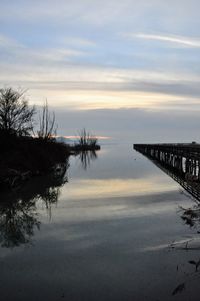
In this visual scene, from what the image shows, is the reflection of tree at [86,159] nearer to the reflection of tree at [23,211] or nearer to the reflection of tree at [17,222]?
the reflection of tree at [23,211]

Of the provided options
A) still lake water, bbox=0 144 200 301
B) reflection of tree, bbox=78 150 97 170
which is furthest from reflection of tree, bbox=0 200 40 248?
reflection of tree, bbox=78 150 97 170

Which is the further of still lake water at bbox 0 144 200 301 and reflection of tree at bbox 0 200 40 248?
reflection of tree at bbox 0 200 40 248

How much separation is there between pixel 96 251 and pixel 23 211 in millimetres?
6662

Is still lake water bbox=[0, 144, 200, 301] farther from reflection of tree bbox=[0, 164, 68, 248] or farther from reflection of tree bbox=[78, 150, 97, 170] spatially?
reflection of tree bbox=[78, 150, 97, 170]

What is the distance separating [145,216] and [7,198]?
23.8 feet

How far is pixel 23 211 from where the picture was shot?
50.0ft

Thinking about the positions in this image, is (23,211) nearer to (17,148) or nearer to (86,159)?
(17,148)

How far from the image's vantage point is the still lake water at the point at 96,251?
264 inches

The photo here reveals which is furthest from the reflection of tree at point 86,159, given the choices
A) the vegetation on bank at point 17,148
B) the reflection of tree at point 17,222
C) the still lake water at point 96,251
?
the still lake water at point 96,251

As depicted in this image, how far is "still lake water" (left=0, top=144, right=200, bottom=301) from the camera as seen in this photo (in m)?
6.70

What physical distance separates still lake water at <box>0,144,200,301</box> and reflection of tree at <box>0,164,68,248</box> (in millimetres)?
30

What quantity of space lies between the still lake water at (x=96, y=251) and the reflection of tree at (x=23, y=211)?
3cm

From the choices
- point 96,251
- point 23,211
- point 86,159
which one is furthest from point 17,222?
point 86,159

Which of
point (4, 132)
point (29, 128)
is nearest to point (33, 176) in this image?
point (4, 132)
